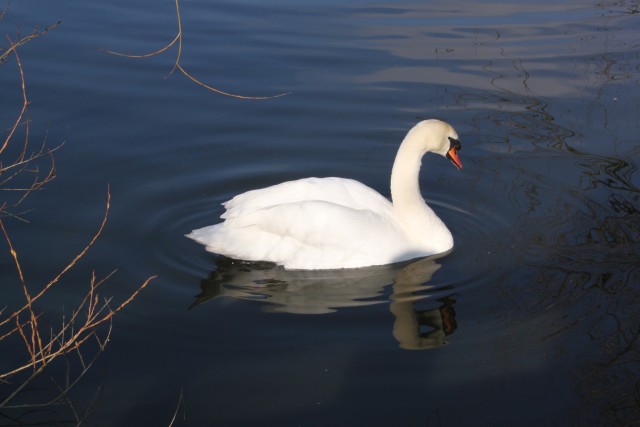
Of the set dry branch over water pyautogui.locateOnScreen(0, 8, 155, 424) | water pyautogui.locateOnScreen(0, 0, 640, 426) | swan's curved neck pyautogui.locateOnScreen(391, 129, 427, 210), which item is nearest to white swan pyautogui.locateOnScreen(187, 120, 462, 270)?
swan's curved neck pyautogui.locateOnScreen(391, 129, 427, 210)

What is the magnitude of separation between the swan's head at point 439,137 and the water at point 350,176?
0.65 metres

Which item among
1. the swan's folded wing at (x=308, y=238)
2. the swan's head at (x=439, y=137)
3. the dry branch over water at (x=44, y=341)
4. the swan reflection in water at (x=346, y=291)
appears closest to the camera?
the dry branch over water at (x=44, y=341)

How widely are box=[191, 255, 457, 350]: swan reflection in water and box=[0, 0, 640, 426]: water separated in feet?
0.06

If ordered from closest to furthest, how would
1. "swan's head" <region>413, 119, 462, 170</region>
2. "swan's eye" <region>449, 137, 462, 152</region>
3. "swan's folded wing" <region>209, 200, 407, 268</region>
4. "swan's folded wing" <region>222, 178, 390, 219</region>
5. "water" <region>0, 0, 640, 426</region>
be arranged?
"water" <region>0, 0, 640, 426</region>
"swan's folded wing" <region>209, 200, 407, 268</region>
"swan's folded wing" <region>222, 178, 390, 219</region>
"swan's head" <region>413, 119, 462, 170</region>
"swan's eye" <region>449, 137, 462, 152</region>

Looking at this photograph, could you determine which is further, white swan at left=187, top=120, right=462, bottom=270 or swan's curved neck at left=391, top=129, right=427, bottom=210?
swan's curved neck at left=391, top=129, right=427, bottom=210

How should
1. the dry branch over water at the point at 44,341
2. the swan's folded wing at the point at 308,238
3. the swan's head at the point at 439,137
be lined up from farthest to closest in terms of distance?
the swan's head at the point at 439,137 → the swan's folded wing at the point at 308,238 → the dry branch over water at the point at 44,341

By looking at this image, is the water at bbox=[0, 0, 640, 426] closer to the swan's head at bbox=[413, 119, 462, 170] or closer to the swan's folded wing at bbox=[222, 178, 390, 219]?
the swan's folded wing at bbox=[222, 178, 390, 219]

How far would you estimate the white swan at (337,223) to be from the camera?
23.4 ft

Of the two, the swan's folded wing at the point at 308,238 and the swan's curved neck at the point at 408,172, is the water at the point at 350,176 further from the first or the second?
the swan's curved neck at the point at 408,172

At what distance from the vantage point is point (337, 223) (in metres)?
7.14

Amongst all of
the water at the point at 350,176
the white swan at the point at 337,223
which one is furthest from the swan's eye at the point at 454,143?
the water at the point at 350,176

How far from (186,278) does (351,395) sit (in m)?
1.86

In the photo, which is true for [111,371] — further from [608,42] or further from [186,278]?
[608,42]

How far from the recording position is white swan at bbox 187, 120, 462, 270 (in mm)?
7137
